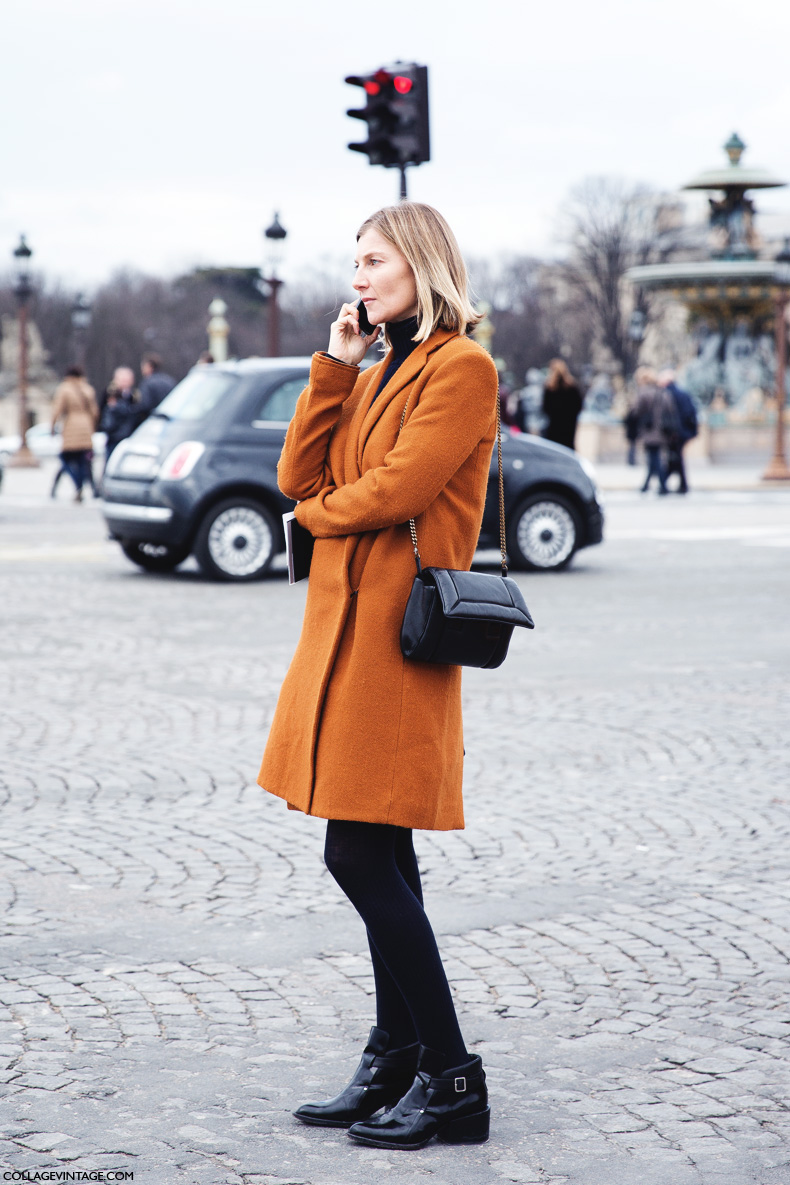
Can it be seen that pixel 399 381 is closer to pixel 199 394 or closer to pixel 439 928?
pixel 439 928

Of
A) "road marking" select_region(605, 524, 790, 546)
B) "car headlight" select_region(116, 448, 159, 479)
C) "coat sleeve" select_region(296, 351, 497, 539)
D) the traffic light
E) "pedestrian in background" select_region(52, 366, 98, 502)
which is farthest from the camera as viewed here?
"pedestrian in background" select_region(52, 366, 98, 502)

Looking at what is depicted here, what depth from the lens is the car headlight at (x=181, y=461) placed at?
12375mm

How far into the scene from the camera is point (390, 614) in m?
2.97

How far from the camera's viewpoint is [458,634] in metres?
2.94

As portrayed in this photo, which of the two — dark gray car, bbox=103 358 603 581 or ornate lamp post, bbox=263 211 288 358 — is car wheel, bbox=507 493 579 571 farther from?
ornate lamp post, bbox=263 211 288 358

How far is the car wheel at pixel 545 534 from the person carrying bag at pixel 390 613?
1015cm

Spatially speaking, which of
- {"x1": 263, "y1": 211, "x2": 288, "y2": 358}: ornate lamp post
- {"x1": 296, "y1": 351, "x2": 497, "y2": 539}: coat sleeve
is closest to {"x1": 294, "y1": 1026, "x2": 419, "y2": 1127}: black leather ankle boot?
{"x1": 296, "y1": 351, "x2": 497, "y2": 539}: coat sleeve

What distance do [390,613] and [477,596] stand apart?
164mm

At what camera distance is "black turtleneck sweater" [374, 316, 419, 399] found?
310 cm

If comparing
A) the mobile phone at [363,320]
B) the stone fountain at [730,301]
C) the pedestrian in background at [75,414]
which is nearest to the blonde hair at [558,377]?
the pedestrian in background at [75,414]

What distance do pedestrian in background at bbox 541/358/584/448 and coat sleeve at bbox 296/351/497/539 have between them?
1791 cm

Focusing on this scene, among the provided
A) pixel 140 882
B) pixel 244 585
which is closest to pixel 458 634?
pixel 140 882

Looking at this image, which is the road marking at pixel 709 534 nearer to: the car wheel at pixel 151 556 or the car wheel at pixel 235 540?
the car wheel at pixel 235 540

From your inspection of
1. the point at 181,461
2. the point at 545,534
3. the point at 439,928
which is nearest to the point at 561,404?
the point at 545,534
